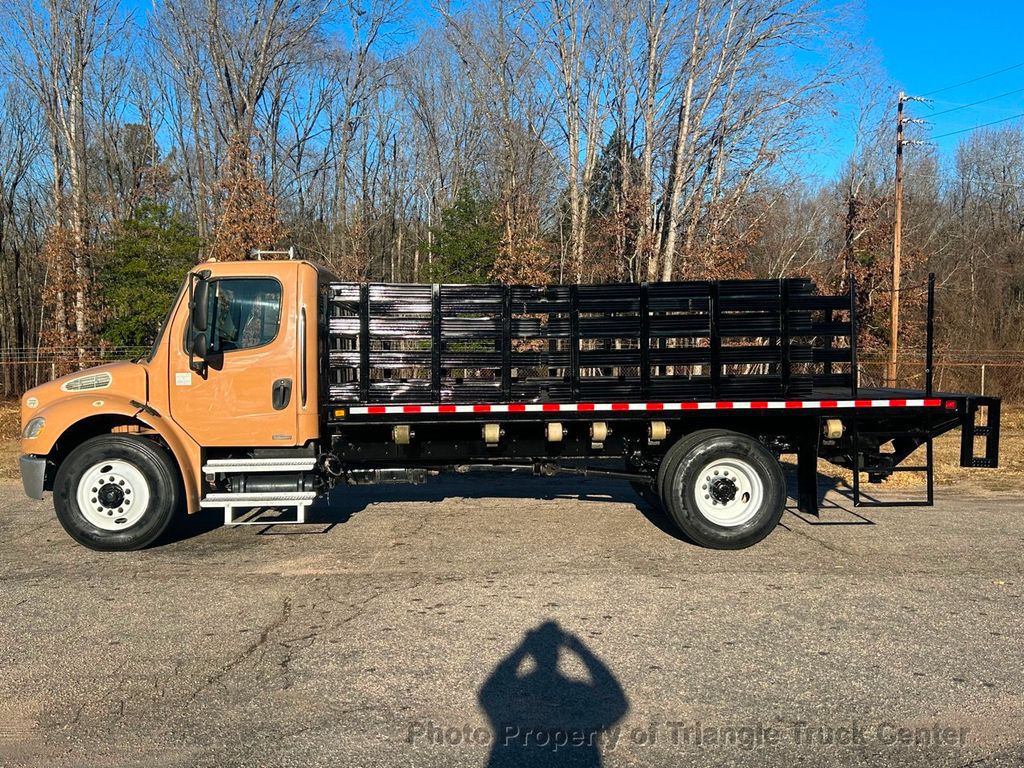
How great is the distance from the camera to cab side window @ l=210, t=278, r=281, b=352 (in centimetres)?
648

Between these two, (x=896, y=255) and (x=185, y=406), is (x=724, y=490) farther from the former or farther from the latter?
(x=896, y=255)

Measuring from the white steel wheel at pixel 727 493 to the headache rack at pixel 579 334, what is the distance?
69 centimetres

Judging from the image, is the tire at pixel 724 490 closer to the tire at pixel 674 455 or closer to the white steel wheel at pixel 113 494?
the tire at pixel 674 455

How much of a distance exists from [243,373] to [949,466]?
10702mm

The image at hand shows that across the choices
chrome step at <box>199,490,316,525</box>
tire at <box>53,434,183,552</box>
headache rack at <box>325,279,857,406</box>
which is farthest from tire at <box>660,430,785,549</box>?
tire at <box>53,434,183,552</box>

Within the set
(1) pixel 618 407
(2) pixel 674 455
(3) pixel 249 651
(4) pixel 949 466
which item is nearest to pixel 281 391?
(3) pixel 249 651

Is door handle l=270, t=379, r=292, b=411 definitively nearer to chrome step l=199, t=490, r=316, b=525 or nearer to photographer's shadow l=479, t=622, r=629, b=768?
chrome step l=199, t=490, r=316, b=525

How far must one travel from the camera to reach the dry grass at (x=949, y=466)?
1029cm

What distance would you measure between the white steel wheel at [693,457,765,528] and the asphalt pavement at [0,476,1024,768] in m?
0.35

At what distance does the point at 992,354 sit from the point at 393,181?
2552 centimetres

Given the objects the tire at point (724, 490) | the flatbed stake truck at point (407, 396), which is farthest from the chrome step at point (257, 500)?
the tire at point (724, 490)

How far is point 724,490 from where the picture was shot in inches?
262

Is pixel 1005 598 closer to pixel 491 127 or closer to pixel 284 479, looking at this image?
pixel 284 479

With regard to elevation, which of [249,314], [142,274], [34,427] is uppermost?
[142,274]
